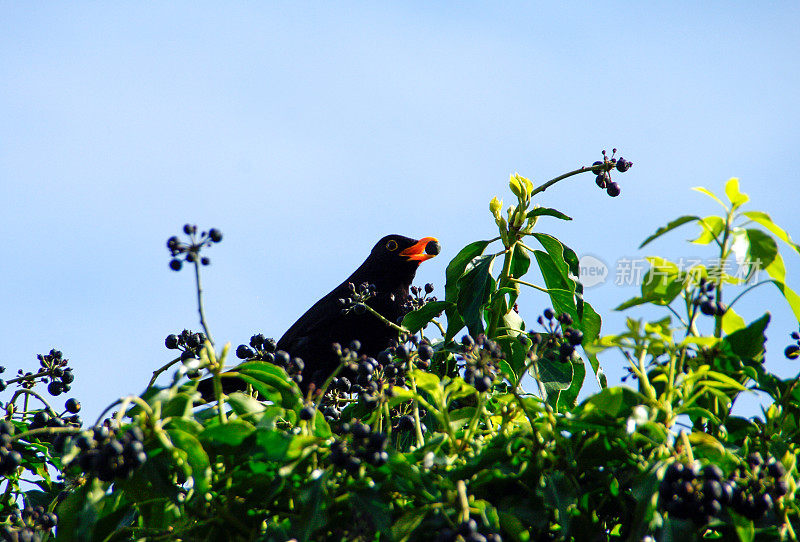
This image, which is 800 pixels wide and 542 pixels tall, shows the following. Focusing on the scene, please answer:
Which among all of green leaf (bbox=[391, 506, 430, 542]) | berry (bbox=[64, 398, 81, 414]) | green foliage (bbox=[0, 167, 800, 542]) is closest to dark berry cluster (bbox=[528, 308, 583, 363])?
green foliage (bbox=[0, 167, 800, 542])

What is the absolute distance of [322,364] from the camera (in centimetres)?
433

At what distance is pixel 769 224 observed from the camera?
1.72m

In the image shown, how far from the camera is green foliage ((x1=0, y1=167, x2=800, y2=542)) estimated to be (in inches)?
51.6

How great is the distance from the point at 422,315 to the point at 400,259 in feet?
7.54

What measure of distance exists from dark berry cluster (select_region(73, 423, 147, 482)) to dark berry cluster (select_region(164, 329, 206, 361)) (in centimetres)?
105

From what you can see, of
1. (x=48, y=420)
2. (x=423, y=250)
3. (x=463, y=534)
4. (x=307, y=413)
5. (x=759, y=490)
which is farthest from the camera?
(x=423, y=250)

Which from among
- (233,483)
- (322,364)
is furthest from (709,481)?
(322,364)

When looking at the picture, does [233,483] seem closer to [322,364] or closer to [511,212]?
[511,212]

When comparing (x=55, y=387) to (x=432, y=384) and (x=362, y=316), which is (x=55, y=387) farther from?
(x=362, y=316)

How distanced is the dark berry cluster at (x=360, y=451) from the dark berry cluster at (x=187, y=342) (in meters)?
1.14

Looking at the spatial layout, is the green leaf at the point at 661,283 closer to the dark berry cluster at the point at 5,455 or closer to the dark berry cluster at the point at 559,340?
the dark berry cluster at the point at 559,340

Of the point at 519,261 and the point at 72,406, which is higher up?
the point at 519,261

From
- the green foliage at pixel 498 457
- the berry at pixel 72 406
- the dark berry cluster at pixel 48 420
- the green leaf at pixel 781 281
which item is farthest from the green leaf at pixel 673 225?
the berry at pixel 72 406

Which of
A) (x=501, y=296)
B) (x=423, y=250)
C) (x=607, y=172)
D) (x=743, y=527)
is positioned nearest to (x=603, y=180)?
(x=607, y=172)
